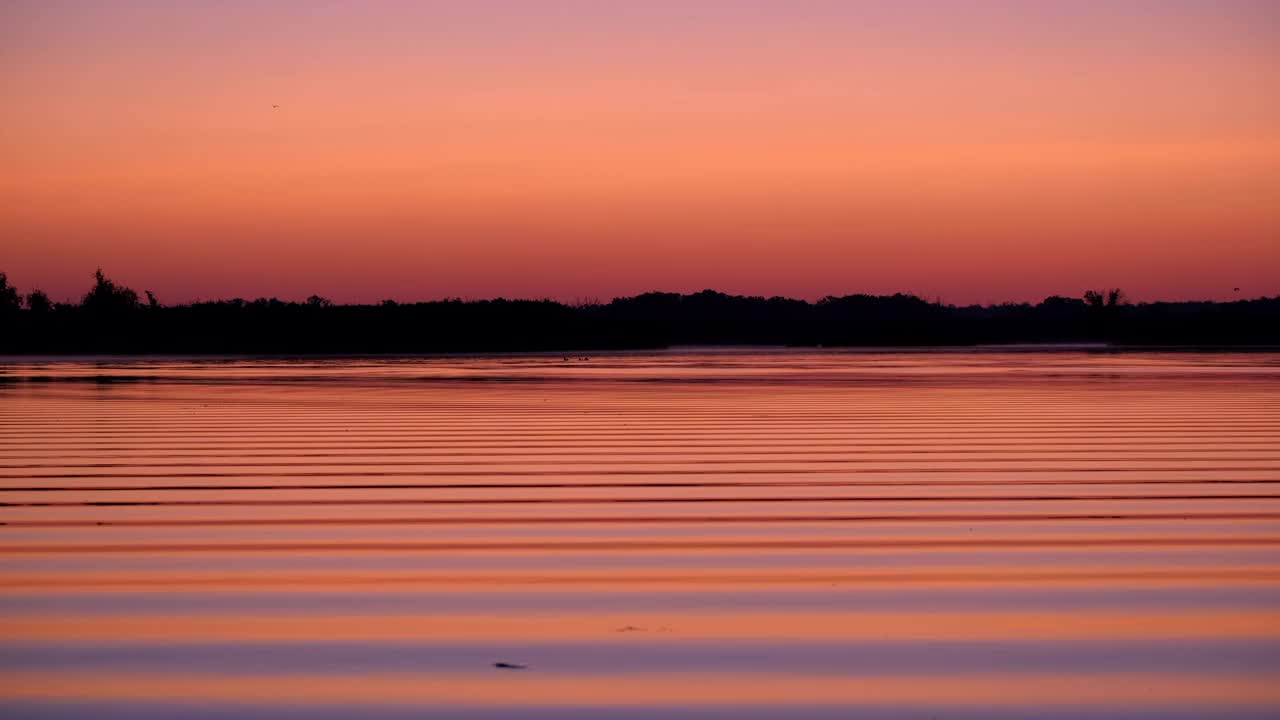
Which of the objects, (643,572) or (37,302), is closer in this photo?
(643,572)

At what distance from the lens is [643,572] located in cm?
489

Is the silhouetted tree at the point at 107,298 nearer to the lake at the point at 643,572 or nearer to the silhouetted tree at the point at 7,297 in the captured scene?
the silhouetted tree at the point at 7,297

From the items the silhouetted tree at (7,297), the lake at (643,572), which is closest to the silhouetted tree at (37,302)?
the silhouetted tree at (7,297)

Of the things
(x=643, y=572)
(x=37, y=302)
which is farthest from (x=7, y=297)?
(x=643, y=572)

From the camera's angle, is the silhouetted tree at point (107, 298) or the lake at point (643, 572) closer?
the lake at point (643, 572)

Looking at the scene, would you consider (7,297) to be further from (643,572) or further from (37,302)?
(643,572)

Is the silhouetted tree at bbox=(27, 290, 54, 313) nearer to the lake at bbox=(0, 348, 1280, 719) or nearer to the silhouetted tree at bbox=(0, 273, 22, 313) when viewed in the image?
the silhouetted tree at bbox=(0, 273, 22, 313)

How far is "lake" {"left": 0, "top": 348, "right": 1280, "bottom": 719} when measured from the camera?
3.46 meters

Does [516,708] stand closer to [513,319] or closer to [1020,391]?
[1020,391]

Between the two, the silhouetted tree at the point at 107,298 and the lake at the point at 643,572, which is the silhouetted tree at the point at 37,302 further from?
the lake at the point at 643,572

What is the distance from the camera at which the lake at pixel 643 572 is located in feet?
11.3

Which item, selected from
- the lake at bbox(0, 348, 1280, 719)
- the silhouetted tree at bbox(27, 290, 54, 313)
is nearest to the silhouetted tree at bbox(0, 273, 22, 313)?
the silhouetted tree at bbox(27, 290, 54, 313)

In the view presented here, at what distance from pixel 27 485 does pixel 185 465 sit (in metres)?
1.12

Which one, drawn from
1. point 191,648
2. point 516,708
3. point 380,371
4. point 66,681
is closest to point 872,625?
point 516,708
